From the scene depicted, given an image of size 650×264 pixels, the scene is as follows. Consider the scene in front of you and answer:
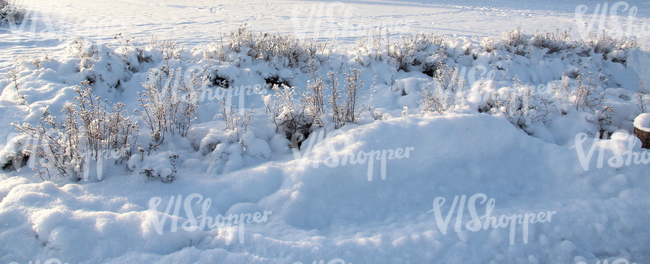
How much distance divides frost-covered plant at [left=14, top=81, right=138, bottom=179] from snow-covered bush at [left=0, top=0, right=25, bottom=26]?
7.99 meters

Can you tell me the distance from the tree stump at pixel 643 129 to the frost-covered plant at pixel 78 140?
520 centimetres

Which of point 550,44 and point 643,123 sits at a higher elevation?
point 550,44

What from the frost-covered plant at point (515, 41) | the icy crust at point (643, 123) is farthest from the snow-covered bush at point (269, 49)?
the icy crust at point (643, 123)

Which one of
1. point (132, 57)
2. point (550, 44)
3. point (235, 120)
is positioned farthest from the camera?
point (550, 44)

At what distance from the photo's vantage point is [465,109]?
3910mm

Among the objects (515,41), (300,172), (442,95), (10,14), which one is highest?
(10,14)

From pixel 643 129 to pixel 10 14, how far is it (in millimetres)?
13145

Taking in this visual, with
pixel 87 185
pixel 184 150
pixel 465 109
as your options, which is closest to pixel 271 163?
pixel 184 150

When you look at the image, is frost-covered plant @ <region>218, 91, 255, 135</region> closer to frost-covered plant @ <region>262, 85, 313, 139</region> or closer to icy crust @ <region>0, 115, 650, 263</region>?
frost-covered plant @ <region>262, 85, 313, 139</region>

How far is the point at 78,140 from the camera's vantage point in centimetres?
292

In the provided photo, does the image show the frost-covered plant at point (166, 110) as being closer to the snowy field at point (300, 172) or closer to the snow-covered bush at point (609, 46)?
the snowy field at point (300, 172)

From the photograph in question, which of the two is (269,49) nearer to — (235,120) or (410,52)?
(235,120)

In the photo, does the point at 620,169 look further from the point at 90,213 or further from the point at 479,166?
the point at 90,213

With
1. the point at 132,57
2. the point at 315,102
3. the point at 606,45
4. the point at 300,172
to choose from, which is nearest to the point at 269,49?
the point at 132,57
